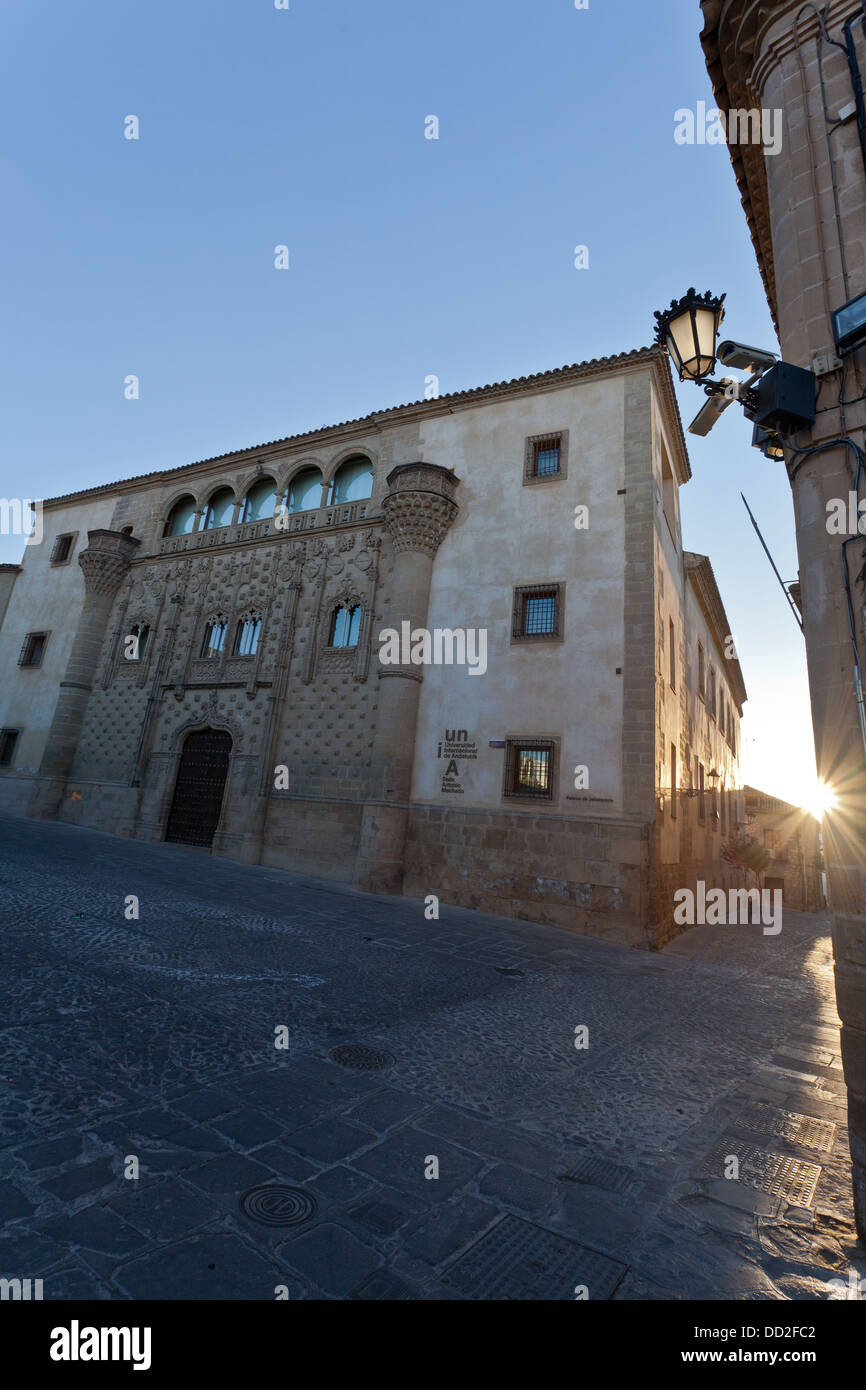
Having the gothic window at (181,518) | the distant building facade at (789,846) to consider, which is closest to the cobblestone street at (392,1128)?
the gothic window at (181,518)

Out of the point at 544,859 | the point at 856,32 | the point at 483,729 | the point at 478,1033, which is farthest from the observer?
the point at 483,729

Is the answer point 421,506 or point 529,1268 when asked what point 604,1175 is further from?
point 421,506

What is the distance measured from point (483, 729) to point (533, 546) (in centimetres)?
441

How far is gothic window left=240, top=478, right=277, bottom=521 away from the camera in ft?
66.0

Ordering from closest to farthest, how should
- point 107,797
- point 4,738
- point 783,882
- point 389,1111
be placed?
point 389,1111
point 107,797
point 4,738
point 783,882

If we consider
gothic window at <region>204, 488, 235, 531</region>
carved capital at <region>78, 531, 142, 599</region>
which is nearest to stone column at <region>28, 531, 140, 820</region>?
carved capital at <region>78, 531, 142, 599</region>

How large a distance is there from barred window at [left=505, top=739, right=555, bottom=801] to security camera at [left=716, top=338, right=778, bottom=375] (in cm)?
891

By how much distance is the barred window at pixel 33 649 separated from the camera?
24.0 m

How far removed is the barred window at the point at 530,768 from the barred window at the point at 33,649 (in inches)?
781

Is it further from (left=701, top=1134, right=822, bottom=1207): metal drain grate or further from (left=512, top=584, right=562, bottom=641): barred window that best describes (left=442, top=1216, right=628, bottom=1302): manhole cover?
(left=512, top=584, right=562, bottom=641): barred window

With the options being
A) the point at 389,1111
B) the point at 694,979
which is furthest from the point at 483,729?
the point at 389,1111

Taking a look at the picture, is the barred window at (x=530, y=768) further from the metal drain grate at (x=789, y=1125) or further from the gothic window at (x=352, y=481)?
the gothic window at (x=352, y=481)

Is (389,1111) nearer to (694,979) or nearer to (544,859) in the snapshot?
(694,979)
